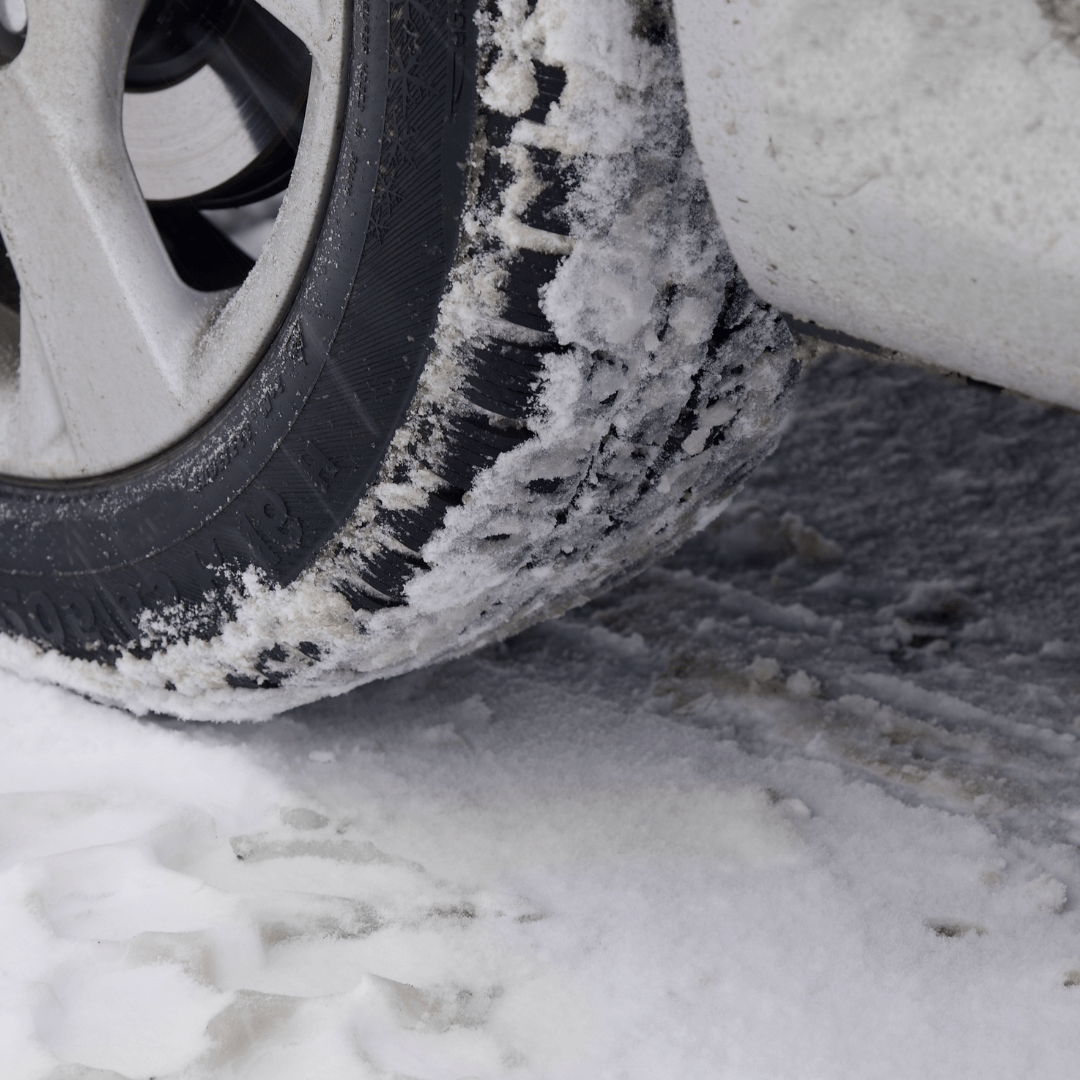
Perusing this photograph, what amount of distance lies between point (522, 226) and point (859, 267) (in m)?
0.22

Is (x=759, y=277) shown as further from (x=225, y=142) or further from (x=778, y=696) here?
(x=225, y=142)

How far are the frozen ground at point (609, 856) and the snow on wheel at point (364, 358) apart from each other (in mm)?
135

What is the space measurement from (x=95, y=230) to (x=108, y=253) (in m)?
0.02

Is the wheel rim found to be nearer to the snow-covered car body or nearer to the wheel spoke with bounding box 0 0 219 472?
the wheel spoke with bounding box 0 0 219 472

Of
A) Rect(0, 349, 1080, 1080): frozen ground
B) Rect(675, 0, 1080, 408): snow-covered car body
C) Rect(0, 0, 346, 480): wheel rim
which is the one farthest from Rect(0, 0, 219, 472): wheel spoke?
Rect(675, 0, 1080, 408): snow-covered car body

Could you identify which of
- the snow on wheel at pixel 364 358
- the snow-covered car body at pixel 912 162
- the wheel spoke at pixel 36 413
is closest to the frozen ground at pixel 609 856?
the snow on wheel at pixel 364 358

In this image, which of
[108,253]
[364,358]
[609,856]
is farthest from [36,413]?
[609,856]

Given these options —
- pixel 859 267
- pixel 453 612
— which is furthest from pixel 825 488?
pixel 859 267

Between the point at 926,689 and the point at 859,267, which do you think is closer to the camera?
the point at 859,267

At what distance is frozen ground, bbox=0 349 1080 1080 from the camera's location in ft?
2.75

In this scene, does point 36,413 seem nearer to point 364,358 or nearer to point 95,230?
point 95,230

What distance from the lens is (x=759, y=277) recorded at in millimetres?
823

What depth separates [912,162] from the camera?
0.68 meters

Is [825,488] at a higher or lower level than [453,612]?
higher
